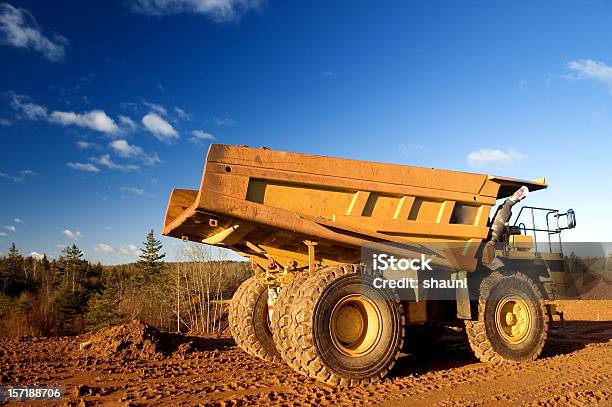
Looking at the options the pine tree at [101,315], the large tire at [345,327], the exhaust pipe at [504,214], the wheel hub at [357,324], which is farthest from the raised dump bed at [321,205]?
the pine tree at [101,315]

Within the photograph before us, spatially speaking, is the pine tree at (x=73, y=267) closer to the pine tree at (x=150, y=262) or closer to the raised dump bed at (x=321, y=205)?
the pine tree at (x=150, y=262)

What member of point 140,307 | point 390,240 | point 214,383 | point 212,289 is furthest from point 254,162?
point 212,289

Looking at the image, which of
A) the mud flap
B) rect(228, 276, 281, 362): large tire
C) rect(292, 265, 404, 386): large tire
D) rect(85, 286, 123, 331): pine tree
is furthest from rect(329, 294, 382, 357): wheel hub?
rect(85, 286, 123, 331): pine tree

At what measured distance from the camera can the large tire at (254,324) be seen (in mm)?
6719

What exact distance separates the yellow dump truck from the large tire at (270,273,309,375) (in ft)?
0.04

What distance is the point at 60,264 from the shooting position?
55188 mm

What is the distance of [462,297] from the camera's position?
6355mm

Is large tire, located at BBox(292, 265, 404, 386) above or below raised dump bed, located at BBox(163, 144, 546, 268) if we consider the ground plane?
below

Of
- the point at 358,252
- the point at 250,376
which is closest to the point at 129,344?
the point at 250,376

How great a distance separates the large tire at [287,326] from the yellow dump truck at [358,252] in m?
0.01

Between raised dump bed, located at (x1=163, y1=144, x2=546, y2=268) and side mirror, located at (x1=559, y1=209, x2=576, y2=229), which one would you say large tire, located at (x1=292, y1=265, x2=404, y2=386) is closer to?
raised dump bed, located at (x1=163, y1=144, x2=546, y2=268)

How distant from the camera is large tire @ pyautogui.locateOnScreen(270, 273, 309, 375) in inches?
193

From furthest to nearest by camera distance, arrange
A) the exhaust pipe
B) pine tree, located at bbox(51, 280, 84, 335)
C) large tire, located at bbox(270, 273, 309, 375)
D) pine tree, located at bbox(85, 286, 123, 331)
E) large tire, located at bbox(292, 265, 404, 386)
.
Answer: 1. pine tree, located at bbox(51, 280, 84, 335)
2. pine tree, located at bbox(85, 286, 123, 331)
3. the exhaust pipe
4. large tire, located at bbox(270, 273, 309, 375)
5. large tire, located at bbox(292, 265, 404, 386)

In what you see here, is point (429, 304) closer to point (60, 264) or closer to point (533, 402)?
point (533, 402)
